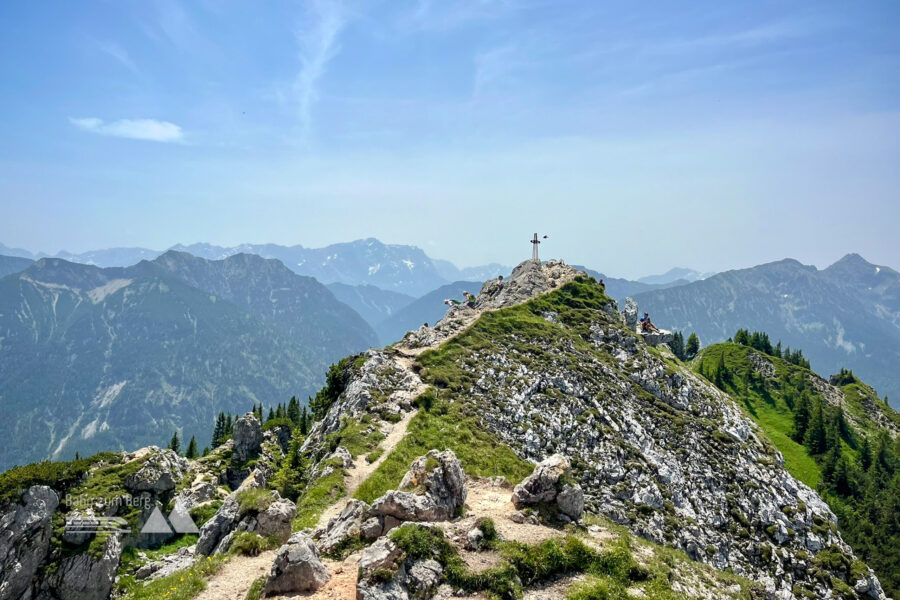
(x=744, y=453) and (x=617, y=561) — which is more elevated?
(x=617, y=561)

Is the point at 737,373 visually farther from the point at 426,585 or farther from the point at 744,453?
the point at 426,585

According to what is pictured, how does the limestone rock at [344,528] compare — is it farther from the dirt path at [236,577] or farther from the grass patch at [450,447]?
the grass patch at [450,447]

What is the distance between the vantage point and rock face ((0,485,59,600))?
39.0 m

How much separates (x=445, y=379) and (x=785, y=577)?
41.7m

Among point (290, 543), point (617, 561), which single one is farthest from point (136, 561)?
point (617, 561)

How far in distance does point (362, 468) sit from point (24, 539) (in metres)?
28.4

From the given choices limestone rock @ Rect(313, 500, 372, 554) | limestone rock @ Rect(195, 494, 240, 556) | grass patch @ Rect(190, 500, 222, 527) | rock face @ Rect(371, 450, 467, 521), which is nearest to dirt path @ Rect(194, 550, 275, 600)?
limestone rock @ Rect(313, 500, 372, 554)

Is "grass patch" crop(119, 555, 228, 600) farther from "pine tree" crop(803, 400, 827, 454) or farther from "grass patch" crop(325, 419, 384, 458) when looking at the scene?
"pine tree" crop(803, 400, 827, 454)

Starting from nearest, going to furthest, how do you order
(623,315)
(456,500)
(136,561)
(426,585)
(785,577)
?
1. (426,585)
2. (456,500)
3. (136,561)
4. (785,577)
5. (623,315)

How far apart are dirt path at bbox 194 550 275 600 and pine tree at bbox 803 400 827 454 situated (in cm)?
13897

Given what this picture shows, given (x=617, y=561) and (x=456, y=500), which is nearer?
(x=617, y=561)

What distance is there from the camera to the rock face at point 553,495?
28125mm

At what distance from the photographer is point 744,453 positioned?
62.5 m
